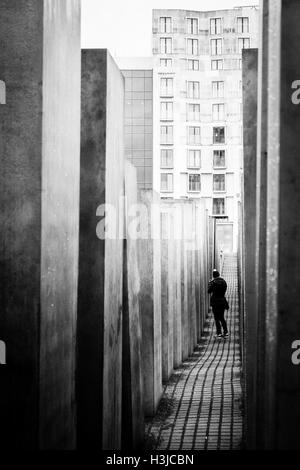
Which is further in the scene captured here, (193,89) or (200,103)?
(193,89)

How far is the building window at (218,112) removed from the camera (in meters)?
63.3

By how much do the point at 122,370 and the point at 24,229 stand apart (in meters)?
2.76

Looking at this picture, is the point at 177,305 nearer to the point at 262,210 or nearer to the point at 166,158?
the point at 262,210

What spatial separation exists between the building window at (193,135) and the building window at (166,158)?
2.27 metres

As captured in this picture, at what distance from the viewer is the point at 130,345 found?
582cm

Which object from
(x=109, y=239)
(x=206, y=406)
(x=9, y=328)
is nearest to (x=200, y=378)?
(x=206, y=406)

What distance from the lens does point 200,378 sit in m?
10.3

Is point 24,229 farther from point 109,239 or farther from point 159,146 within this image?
point 159,146

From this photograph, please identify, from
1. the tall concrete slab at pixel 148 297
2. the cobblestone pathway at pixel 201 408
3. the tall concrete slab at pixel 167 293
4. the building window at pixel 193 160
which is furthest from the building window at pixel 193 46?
the tall concrete slab at pixel 148 297

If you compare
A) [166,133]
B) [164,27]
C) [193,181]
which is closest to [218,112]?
[166,133]

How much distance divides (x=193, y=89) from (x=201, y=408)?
5828cm

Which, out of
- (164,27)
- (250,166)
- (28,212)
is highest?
(164,27)

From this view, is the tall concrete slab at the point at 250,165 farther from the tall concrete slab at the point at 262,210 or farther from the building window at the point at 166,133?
the building window at the point at 166,133

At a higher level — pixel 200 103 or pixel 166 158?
pixel 200 103
